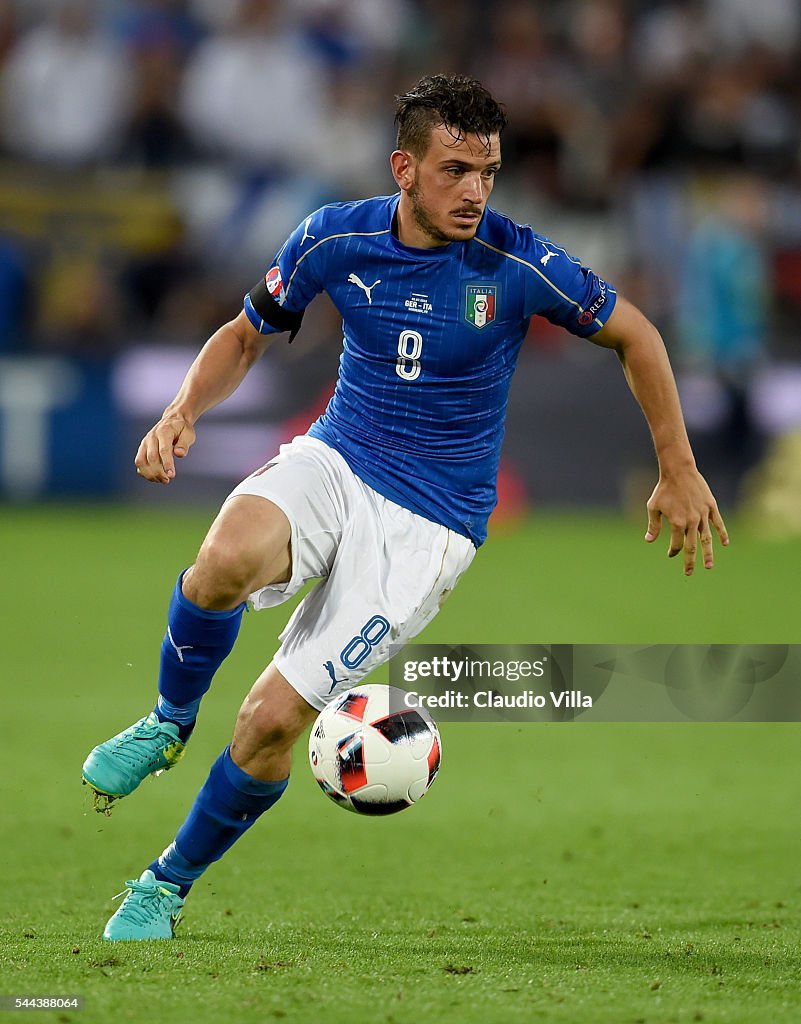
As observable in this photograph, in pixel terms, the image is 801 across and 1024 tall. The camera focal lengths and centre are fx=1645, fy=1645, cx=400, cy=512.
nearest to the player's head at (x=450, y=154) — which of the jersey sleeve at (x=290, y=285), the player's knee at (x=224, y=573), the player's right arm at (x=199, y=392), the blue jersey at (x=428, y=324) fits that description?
the blue jersey at (x=428, y=324)

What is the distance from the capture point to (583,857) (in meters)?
5.69

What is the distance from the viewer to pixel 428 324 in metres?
A: 4.76

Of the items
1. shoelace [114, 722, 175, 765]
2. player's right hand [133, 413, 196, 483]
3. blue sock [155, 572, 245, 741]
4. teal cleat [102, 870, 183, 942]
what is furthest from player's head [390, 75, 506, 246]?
teal cleat [102, 870, 183, 942]

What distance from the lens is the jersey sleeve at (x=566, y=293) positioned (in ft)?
15.4

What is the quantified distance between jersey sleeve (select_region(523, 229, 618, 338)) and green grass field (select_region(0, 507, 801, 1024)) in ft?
5.74

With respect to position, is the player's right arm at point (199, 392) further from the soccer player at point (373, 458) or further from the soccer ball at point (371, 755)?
the soccer ball at point (371, 755)

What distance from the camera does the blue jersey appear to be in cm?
473

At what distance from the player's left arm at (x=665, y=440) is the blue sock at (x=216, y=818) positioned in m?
1.31

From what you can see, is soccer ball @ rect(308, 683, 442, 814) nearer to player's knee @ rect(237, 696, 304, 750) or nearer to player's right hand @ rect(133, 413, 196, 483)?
player's knee @ rect(237, 696, 304, 750)

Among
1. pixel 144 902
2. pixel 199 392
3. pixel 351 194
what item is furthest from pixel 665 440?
pixel 351 194

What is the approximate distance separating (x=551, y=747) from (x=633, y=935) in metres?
2.89

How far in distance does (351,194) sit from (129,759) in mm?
11103

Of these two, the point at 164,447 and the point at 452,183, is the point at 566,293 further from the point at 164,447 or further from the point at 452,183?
the point at 164,447

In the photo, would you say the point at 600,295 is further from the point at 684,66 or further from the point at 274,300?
the point at 684,66
